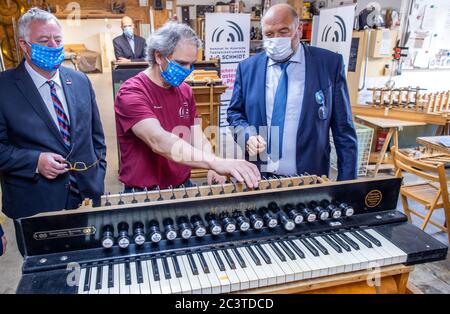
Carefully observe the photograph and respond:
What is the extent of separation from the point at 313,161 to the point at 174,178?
2.67 ft

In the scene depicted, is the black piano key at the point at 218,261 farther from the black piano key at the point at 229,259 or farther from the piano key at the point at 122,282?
the piano key at the point at 122,282

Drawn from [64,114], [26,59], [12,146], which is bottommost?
[12,146]

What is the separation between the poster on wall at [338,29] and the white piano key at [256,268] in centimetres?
395

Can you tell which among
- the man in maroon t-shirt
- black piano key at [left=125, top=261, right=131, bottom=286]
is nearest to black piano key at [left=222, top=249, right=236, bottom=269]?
black piano key at [left=125, top=261, right=131, bottom=286]

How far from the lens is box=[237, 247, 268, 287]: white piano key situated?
1098mm

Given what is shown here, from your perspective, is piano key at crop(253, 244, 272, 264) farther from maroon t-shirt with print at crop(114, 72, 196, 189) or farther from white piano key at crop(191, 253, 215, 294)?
maroon t-shirt with print at crop(114, 72, 196, 189)

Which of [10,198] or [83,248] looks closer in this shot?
[83,248]

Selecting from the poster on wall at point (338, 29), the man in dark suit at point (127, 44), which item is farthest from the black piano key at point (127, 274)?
the man in dark suit at point (127, 44)

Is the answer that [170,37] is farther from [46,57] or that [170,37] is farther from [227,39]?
[227,39]

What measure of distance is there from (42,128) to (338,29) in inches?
158

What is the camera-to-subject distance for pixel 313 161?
2.00 metres
